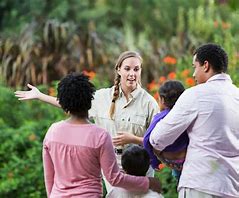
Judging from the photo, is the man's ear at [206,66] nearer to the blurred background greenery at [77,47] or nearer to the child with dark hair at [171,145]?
the child with dark hair at [171,145]

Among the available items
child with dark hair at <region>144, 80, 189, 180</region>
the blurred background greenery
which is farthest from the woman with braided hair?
the blurred background greenery

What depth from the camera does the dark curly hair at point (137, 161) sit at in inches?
221

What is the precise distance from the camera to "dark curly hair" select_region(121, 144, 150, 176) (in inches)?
221

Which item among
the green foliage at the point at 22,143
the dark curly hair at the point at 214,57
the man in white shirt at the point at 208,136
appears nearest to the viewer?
the man in white shirt at the point at 208,136

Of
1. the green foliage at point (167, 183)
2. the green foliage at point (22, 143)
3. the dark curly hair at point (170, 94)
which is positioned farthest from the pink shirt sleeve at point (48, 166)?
the green foliage at point (22, 143)

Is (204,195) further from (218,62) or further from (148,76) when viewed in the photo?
(148,76)

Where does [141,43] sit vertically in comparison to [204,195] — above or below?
above

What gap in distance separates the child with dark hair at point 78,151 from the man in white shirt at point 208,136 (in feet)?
1.17

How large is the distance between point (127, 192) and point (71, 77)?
852 millimetres

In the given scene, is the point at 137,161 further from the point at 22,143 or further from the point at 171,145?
the point at 22,143

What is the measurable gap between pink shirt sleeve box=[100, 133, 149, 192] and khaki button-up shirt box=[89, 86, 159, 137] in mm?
662

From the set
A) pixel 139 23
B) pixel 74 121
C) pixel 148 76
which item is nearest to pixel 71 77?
pixel 74 121

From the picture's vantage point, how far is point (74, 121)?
535cm

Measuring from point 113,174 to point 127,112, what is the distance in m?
0.95
